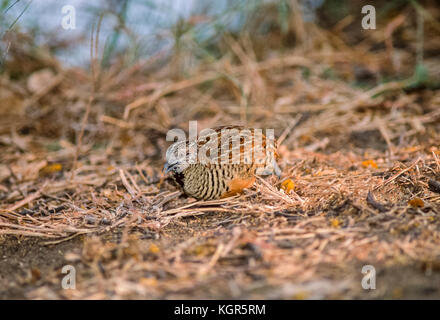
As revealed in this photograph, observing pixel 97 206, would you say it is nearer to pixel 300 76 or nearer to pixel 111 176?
pixel 111 176

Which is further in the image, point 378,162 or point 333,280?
point 378,162

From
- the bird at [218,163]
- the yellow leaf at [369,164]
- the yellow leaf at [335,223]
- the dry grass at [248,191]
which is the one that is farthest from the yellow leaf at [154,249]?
the yellow leaf at [369,164]

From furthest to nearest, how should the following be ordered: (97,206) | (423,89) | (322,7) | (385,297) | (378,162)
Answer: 1. (322,7)
2. (423,89)
3. (378,162)
4. (97,206)
5. (385,297)

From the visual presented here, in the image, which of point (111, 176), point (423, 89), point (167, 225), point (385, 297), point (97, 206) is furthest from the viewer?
point (423, 89)

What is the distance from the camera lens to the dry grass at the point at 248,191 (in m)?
2.57

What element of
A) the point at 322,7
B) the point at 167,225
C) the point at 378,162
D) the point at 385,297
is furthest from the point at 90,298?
the point at 322,7

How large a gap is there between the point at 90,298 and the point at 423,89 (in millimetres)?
5454

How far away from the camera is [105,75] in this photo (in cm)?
648

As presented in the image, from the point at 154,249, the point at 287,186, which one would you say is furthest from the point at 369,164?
the point at 154,249

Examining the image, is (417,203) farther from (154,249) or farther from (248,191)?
(154,249)

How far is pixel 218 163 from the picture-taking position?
3.59 metres

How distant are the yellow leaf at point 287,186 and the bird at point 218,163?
0.24 metres

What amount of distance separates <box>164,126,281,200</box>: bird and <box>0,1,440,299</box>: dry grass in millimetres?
146

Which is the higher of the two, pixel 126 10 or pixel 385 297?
pixel 126 10
